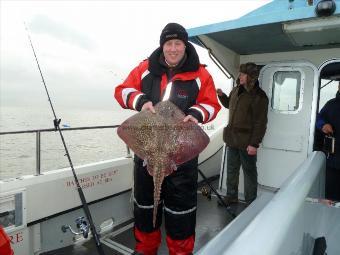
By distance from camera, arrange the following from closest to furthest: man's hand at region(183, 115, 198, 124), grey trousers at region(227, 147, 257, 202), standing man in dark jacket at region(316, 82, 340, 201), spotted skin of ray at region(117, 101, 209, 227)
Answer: spotted skin of ray at region(117, 101, 209, 227)
man's hand at region(183, 115, 198, 124)
standing man in dark jacket at region(316, 82, 340, 201)
grey trousers at region(227, 147, 257, 202)

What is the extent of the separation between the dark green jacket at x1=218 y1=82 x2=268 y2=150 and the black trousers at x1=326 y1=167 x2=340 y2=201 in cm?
104

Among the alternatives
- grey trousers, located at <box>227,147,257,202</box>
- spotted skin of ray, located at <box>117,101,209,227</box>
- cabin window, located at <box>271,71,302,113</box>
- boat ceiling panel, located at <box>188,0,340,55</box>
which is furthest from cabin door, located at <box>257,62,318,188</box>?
spotted skin of ray, located at <box>117,101,209,227</box>

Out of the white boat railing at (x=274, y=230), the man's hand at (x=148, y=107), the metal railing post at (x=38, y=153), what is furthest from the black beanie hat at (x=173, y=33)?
the metal railing post at (x=38, y=153)

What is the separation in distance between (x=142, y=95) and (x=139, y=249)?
60.2 inches

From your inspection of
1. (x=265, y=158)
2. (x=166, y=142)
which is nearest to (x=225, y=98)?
(x=265, y=158)

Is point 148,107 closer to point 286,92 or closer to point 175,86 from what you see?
point 175,86

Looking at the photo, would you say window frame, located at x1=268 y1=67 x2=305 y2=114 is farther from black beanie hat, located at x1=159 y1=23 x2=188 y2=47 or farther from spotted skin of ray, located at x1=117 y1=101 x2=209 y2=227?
spotted skin of ray, located at x1=117 y1=101 x2=209 y2=227

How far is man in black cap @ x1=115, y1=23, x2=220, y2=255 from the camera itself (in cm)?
302

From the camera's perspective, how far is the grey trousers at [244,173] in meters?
5.07

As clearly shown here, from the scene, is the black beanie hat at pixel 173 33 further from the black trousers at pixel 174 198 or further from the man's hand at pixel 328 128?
the man's hand at pixel 328 128

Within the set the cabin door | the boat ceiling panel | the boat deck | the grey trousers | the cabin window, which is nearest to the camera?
the boat ceiling panel

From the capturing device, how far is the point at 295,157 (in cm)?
536

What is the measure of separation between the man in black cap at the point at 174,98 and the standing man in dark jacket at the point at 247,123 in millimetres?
1887

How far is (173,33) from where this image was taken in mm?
2967
